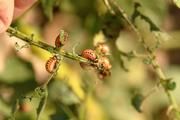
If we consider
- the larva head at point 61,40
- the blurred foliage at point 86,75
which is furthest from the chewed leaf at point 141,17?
the larva head at point 61,40

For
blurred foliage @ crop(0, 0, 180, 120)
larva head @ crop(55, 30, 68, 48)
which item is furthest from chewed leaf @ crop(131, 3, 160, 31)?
larva head @ crop(55, 30, 68, 48)

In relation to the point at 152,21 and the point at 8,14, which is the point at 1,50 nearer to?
the point at 152,21

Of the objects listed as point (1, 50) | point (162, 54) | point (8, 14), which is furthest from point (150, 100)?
point (8, 14)

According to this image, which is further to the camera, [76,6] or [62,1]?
[76,6]

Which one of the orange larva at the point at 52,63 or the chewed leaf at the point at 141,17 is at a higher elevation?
the chewed leaf at the point at 141,17

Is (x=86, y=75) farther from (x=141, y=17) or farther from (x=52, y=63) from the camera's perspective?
(x=52, y=63)

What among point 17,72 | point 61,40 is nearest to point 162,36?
point 61,40

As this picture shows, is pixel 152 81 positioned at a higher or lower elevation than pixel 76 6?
higher

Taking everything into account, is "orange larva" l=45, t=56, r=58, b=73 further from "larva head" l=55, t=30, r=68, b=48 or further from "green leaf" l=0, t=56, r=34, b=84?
"green leaf" l=0, t=56, r=34, b=84

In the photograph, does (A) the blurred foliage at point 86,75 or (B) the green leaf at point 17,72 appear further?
(B) the green leaf at point 17,72

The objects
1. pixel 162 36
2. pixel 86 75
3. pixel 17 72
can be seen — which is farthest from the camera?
pixel 86 75

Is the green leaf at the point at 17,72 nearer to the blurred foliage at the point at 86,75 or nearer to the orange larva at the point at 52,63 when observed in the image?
the blurred foliage at the point at 86,75
